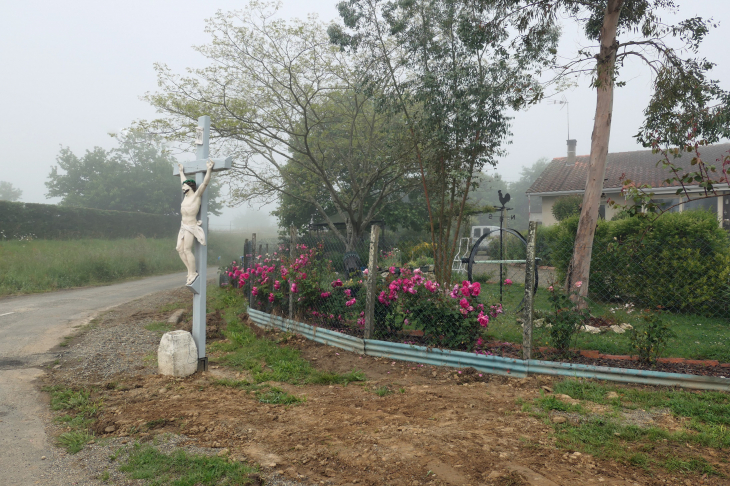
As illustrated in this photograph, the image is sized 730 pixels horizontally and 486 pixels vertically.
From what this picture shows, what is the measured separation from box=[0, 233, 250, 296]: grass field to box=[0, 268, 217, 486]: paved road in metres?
1.11

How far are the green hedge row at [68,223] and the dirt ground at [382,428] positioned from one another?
774 inches

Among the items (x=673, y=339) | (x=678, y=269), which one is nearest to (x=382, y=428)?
(x=673, y=339)

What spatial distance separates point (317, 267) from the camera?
725cm

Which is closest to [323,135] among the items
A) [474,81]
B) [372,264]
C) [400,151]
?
[400,151]

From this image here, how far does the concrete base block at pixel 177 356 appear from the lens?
5.20 metres

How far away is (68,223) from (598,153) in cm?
2478

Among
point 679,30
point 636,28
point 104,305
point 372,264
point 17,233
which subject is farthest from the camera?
point 17,233

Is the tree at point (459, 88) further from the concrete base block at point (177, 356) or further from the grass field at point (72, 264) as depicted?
the grass field at point (72, 264)

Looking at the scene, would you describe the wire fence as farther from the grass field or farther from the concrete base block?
the grass field

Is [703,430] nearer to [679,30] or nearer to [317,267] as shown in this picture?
[317,267]

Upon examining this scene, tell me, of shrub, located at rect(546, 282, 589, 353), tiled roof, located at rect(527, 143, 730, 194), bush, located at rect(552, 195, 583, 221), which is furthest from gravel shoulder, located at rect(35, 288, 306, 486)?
tiled roof, located at rect(527, 143, 730, 194)

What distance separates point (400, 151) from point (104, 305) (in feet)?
26.5

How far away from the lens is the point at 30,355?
6.33 meters

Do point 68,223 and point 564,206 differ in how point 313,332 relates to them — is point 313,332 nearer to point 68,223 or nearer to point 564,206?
point 564,206
